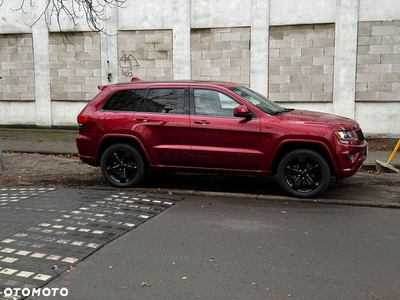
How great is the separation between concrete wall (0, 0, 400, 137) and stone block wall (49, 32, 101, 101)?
3 centimetres

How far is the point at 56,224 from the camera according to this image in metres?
5.97

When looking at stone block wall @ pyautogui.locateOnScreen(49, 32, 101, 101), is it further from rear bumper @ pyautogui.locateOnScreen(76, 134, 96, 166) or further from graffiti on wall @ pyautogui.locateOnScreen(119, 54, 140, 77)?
rear bumper @ pyautogui.locateOnScreen(76, 134, 96, 166)

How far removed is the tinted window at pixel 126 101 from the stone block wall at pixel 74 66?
27.6ft

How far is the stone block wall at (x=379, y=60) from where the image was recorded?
13891mm

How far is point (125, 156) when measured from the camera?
823cm

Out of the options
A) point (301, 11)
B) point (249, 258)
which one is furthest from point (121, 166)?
point (301, 11)

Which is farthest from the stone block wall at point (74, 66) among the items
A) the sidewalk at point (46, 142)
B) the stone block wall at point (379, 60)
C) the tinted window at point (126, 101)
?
the stone block wall at point (379, 60)

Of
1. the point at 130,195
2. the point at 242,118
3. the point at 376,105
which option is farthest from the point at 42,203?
the point at 376,105

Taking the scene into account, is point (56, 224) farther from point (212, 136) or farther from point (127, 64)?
point (127, 64)

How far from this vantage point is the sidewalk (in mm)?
11286

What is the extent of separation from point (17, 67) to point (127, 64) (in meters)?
4.23

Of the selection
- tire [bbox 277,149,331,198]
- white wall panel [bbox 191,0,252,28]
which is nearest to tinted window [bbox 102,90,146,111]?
tire [bbox 277,149,331,198]

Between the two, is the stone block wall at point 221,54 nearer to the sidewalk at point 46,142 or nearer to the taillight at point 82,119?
the sidewalk at point 46,142

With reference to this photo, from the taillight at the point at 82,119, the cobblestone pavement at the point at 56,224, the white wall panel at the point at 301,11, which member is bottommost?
the cobblestone pavement at the point at 56,224
